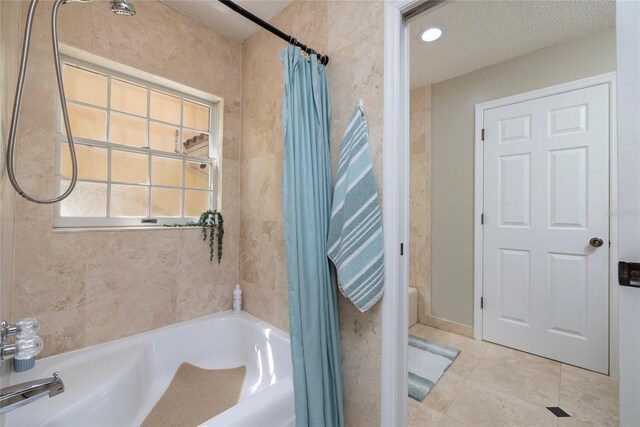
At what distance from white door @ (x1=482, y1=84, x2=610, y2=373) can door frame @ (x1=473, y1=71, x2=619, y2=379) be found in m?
0.03

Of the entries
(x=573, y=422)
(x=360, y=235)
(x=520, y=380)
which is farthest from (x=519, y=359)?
(x=360, y=235)

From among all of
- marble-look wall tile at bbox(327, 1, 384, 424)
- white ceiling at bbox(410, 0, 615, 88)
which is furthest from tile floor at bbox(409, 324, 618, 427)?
white ceiling at bbox(410, 0, 615, 88)

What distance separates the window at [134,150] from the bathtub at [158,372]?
2.31 ft

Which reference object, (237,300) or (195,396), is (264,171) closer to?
(237,300)

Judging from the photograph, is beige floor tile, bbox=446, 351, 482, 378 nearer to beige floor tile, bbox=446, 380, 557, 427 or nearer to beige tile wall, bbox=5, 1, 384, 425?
beige floor tile, bbox=446, 380, 557, 427

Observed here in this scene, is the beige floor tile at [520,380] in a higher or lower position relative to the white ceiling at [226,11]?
lower

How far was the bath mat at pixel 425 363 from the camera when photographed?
183 centimetres

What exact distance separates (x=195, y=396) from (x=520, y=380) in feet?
7.01

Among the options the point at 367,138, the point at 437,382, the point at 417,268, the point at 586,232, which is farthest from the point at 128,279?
the point at 586,232

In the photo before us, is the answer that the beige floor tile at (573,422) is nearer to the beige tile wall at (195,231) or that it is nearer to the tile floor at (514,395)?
the tile floor at (514,395)

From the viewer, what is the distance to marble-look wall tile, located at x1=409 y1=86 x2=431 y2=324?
9.27 feet

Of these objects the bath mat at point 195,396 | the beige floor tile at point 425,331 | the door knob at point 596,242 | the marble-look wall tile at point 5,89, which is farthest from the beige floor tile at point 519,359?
the marble-look wall tile at point 5,89

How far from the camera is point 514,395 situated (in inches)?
69.1

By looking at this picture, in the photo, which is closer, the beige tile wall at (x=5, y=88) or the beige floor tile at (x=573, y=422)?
the beige tile wall at (x=5, y=88)
